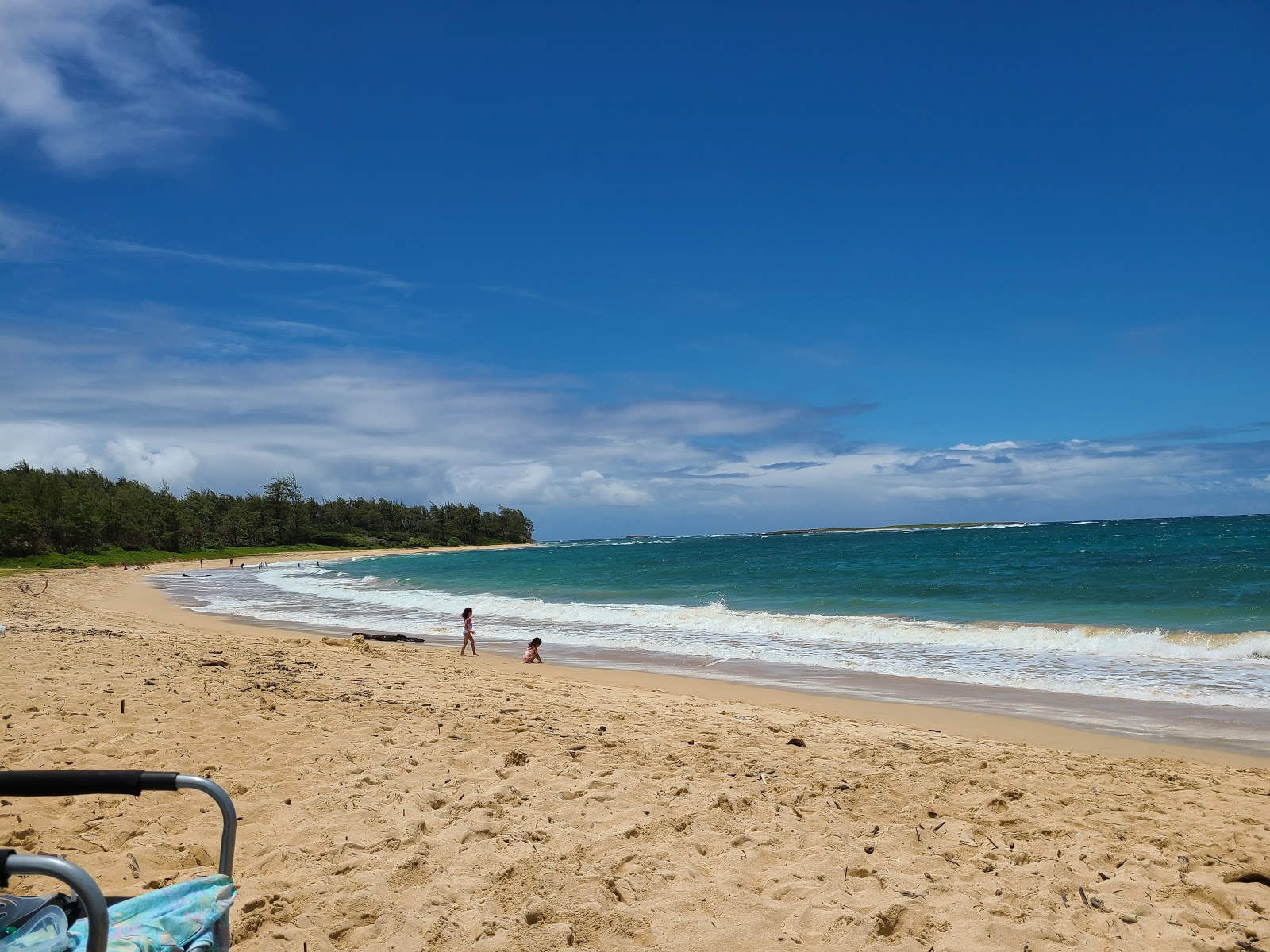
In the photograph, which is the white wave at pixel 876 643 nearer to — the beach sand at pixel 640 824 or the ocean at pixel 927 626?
the ocean at pixel 927 626

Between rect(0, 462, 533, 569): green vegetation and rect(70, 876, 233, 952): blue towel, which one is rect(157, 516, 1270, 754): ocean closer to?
rect(70, 876, 233, 952): blue towel

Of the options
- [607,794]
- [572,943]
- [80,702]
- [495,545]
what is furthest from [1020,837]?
[495,545]

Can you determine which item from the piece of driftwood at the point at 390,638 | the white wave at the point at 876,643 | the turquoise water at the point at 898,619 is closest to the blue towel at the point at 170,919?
the turquoise water at the point at 898,619

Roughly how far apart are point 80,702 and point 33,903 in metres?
6.59

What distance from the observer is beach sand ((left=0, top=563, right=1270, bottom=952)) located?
3.66 metres

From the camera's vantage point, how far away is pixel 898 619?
19.7m

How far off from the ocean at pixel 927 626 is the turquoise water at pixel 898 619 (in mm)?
82

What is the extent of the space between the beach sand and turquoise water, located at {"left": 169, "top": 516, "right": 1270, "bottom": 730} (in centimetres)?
458

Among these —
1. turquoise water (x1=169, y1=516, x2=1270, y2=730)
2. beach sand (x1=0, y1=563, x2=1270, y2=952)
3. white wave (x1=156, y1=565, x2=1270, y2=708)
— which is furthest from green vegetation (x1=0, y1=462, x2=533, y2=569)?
beach sand (x1=0, y1=563, x2=1270, y2=952)

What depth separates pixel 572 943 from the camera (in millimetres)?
3457

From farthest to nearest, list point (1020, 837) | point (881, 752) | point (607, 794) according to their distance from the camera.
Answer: point (881, 752), point (607, 794), point (1020, 837)

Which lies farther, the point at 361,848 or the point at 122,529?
the point at 122,529

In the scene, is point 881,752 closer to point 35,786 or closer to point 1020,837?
point 1020,837

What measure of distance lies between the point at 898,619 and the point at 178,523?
88.2m
